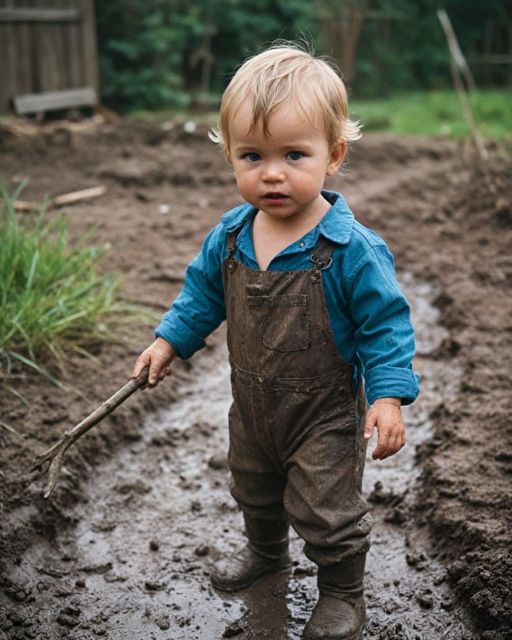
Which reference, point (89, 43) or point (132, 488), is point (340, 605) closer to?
point (132, 488)

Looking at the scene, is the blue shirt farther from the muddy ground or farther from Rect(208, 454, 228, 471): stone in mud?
Rect(208, 454, 228, 471): stone in mud

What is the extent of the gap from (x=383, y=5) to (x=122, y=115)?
737 centimetres

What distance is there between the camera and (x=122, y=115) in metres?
11.5

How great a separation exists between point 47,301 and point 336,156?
6.36ft

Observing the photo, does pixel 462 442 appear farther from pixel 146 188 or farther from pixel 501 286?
pixel 146 188

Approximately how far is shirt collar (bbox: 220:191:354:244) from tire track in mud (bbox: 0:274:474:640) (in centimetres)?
118

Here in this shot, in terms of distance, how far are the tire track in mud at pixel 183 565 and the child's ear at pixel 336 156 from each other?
1.36 metres

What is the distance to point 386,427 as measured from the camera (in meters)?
1.99

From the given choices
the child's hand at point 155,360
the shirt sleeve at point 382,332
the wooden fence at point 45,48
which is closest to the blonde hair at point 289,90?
the shirt sleeve at point 382,332

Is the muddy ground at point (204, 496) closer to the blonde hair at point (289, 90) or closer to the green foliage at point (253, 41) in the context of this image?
the blonde hair at point (289, 90)

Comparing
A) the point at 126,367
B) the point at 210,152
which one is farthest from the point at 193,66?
the point at 126,367

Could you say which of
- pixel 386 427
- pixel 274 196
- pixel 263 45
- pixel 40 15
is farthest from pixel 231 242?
pixel 40 15

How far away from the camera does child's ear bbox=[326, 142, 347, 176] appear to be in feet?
7.07

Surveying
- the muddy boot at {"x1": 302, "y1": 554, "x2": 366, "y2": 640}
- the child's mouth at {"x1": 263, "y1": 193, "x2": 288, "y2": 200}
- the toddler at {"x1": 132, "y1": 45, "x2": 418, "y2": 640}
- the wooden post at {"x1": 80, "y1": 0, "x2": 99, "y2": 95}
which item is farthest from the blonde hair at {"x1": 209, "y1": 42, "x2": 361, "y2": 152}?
the wooden post at {"x1": 80, "y1": 0, "x2": 99, "y2": 95}
